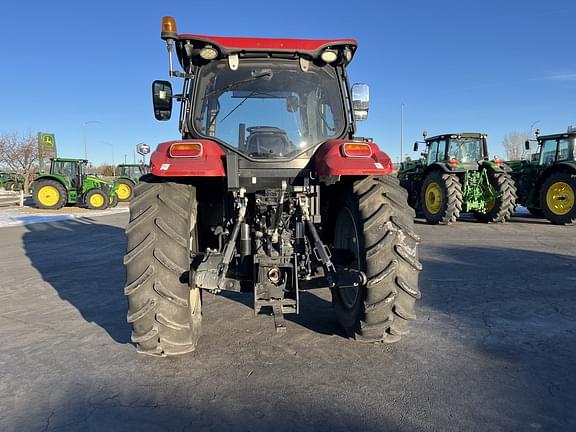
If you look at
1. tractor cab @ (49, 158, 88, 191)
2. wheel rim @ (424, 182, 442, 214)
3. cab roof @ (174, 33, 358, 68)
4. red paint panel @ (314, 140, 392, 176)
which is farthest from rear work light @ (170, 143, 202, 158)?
tractor cab @ (49, 158, 88, 191)

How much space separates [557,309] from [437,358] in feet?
6.35

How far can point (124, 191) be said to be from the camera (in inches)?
934

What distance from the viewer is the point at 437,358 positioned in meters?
3.23

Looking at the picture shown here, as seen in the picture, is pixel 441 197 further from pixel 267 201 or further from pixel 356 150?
pixel 267 201

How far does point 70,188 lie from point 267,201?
1924cm

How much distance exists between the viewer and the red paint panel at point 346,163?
10.2 feet

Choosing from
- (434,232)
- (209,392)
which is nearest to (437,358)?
(209,392)

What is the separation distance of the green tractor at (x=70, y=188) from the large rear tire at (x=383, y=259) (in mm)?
19115

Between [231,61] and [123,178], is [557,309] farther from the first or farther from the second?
[123,178]

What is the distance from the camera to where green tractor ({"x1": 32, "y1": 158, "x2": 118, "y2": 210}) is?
19.1m

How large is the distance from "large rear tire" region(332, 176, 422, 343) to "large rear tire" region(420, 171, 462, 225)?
8.67 m

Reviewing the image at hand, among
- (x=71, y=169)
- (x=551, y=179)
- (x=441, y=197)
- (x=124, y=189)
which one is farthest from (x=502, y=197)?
(x=124, y=189)

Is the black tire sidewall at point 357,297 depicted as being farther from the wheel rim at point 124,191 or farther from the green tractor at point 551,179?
the wheel rim at point 124,191

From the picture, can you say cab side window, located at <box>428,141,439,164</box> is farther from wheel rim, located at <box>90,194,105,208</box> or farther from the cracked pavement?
wheel rim, located at <box>90,194,105,208</box>
